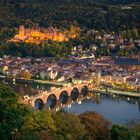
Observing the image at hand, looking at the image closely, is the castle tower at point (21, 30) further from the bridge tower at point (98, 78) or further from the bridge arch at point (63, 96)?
the bridge arch at point (63, 96)

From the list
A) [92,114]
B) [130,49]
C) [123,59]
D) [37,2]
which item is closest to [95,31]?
[130,49]

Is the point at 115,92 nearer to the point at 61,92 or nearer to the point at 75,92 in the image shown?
the point at 75,92

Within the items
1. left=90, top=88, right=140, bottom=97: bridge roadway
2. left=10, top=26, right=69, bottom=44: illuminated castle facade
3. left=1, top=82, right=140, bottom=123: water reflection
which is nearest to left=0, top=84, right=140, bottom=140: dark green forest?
left=1, top=82, right=140, bottom=123: water reflection

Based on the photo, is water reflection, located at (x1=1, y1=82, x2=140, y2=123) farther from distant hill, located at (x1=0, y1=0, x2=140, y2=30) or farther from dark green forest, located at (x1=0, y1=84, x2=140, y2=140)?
distant hill, located at (x1=0, y1=0, x2=140, y2=30)

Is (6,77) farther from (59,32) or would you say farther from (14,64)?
(59,32)

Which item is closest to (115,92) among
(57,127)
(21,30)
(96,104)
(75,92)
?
(75,92)

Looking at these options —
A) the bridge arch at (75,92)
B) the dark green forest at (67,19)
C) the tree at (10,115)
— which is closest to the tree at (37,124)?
the tree at (10,115)
